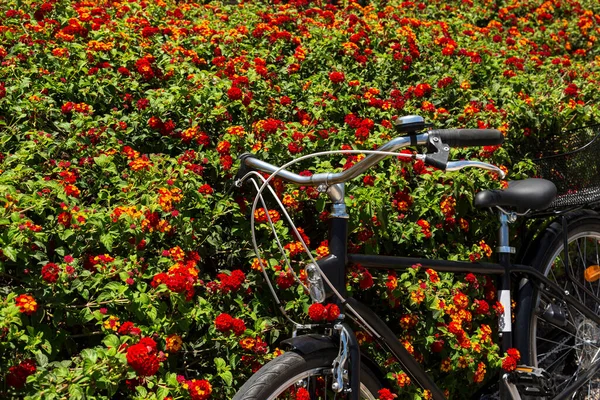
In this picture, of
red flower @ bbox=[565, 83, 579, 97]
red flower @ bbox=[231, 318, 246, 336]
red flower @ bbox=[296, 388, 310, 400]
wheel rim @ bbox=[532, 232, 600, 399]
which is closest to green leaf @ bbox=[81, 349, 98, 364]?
red flower @ bbox=[231, 318, 246, 336]

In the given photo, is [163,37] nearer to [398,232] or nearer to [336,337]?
[398,232]

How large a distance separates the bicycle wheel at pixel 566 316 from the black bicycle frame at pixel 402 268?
83mm

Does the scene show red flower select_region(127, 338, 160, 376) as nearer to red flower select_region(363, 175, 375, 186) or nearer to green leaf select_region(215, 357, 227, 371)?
green leaf select_region(215, 357, 227, 371)

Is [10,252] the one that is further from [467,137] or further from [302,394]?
[467,137]

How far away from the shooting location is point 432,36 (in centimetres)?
456

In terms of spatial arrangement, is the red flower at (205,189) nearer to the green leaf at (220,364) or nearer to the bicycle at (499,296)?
the bicycle at (499,296)

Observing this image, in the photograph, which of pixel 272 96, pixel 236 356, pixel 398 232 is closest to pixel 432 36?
pixel 272 96

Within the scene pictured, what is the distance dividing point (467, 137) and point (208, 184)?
1.11 metres

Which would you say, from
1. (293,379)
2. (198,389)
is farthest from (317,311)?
(198,389)

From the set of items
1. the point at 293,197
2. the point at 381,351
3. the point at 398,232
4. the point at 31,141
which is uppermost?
the point at 31,141

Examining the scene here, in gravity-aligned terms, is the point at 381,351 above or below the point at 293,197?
below

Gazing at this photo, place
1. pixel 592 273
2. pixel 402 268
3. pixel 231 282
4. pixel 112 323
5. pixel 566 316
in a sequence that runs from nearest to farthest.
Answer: pixel 112 323 < pixel 231 282 < pixel 402 268 < pixel 566 316 < pixel 592 273

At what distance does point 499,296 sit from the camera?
2.88m

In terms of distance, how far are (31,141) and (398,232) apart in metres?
1.41
